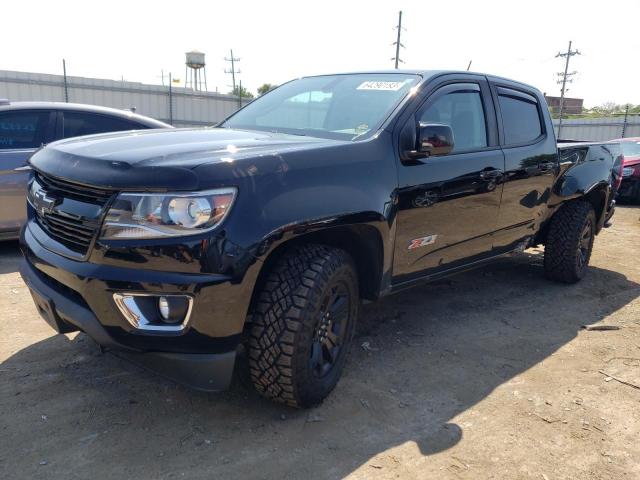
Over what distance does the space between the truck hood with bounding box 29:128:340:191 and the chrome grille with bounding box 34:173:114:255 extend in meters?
0.05

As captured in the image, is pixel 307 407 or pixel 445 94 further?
pixel 445 94

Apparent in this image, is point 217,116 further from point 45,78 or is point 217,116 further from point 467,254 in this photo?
point 467,254

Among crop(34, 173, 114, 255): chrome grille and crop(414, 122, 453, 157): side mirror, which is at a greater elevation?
crop(414, 122, 453, 157): side mirror

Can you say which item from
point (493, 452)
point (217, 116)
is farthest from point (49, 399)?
point (217, 116)

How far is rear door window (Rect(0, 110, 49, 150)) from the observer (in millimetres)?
5195

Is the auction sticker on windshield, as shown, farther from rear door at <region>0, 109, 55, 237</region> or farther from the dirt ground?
rear door at <region>0, 109, 55, 237</region>

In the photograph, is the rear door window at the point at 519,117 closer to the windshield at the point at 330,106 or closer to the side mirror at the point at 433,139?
the windshield at the point at 330,106

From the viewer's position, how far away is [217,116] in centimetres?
1706

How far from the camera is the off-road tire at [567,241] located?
4992 mm

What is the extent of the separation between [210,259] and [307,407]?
1.01 metres

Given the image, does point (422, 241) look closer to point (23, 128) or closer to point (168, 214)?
point (168, 214)

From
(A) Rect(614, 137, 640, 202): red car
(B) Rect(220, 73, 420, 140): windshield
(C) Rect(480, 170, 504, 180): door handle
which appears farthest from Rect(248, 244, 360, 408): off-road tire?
(A) Rect(614, 137, 640, 202): red car

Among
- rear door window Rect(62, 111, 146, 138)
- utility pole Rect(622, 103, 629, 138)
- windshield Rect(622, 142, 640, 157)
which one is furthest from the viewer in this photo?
utility pole Rect(622, 103, 629, 138)

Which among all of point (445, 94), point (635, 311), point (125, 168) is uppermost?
point (445, 94)
